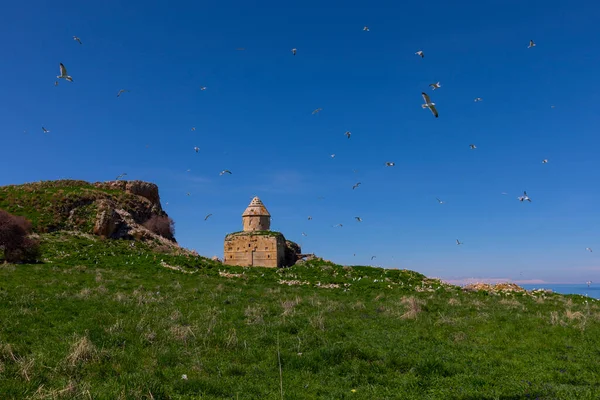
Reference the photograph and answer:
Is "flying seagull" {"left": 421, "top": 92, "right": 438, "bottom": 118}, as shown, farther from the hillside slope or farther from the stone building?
the hillside slope

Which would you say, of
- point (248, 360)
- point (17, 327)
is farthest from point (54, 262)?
point (248, 360)

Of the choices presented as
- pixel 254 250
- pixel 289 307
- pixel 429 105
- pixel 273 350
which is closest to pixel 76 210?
pixel 254 250

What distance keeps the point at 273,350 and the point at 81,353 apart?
187 inches

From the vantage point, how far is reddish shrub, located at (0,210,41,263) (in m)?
30.1

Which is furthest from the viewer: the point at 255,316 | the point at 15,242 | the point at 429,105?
the point at 15,242

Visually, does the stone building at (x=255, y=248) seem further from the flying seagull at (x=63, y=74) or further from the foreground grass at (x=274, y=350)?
the flying seagull at (x=63, y=74)

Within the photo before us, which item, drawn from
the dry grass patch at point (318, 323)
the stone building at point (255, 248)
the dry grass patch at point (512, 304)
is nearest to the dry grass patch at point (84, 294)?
the dry grass patch at point (318, 323)

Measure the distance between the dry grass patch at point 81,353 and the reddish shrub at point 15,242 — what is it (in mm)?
26683

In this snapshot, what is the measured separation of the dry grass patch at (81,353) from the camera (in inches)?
348

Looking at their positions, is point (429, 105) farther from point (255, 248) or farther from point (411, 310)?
point (255, 248)

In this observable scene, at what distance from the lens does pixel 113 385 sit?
7.70m

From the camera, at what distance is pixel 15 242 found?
3031 centimetres

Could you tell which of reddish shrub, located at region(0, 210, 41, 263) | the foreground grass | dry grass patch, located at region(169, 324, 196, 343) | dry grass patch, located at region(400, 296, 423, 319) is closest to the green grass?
reddish shrub, located at region(0, 210, 41, 263)

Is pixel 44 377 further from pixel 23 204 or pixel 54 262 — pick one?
pixel 23 204
